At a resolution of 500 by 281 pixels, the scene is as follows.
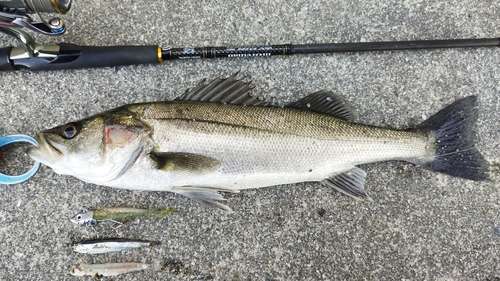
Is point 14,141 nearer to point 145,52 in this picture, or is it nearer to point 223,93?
point 145,52

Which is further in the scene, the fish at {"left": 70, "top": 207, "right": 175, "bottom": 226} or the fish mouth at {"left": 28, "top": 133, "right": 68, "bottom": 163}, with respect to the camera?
the fish at {"left": 70, "top": 207, "right": 175, "bottom": 226}

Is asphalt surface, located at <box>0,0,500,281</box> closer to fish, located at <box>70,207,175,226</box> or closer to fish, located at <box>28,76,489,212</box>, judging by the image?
fish, located at <box>70,207,175,226</box>

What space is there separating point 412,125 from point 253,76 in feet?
3.44

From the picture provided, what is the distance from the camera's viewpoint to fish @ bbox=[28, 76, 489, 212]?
6.32ft

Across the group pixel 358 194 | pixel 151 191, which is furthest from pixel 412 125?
pixel 151 191

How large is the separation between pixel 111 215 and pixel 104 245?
18 centimetres

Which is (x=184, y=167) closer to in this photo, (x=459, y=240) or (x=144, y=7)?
(x=144, y=7)

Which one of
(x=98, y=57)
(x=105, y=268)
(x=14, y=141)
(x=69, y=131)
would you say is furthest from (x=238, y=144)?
(x=14, y=141)

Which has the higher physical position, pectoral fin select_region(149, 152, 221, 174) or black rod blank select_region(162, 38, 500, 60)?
black rod blank select_region(162, 38, 500, 60)

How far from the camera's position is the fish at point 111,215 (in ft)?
7.26

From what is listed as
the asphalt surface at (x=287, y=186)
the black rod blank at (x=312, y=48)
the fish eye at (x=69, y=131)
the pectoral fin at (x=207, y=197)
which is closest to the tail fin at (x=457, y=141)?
the asphalt surface at (x=287, y=186)

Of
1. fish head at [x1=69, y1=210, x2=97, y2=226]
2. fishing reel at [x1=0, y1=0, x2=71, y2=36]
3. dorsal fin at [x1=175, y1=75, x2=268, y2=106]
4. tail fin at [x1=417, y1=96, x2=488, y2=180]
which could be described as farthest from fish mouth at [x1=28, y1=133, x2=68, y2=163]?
tail fin at [x1=417, y1=96, x2=488, y2=180]

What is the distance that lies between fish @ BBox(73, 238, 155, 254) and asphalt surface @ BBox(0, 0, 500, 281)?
0.16ft

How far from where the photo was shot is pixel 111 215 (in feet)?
7.25
